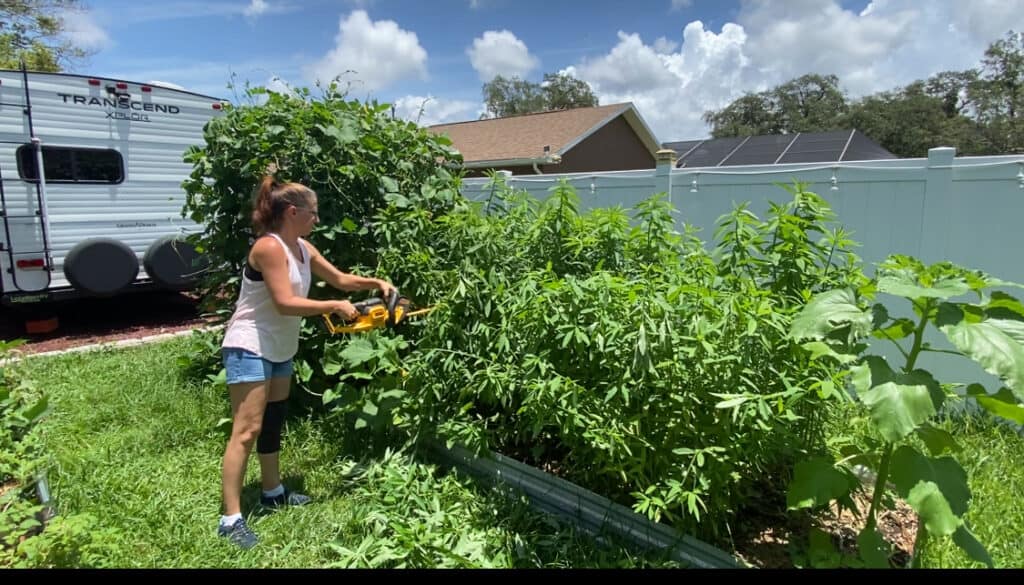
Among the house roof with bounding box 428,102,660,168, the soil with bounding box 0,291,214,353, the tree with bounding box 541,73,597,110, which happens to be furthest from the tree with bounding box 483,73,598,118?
the soil with bounding box 0,291,214,353

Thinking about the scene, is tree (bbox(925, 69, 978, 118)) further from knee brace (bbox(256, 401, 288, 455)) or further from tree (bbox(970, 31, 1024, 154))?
knee brace (bbox(256, 401, 288, 455))

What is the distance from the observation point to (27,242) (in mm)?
6551

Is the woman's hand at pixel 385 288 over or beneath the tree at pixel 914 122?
beneath

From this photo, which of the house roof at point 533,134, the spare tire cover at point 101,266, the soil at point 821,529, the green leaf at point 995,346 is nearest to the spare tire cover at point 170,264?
the spare tire cover at point 101,266

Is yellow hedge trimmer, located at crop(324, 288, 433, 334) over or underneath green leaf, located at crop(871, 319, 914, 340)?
underneath

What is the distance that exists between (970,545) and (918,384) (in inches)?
21.7

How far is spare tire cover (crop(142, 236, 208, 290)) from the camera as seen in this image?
7176mm

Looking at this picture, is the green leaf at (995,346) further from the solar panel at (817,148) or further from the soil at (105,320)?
the solar panel at (817,148)

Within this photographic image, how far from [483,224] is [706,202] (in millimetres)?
2532

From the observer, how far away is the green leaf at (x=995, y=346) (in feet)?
5.69

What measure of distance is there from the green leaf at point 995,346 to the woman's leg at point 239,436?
108 inches

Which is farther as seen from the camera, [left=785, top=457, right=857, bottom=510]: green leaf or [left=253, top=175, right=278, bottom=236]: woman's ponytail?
[left=253, top=175, right=278, bottom=236]: woman's ponytail

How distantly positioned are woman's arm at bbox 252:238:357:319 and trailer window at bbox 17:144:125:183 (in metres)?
5.66

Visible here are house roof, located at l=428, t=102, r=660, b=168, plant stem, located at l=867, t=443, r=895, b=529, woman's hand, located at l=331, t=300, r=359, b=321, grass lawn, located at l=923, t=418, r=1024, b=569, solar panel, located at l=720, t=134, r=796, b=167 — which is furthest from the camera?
A: house roof, located at l=428, t=102, r=660, b=168
